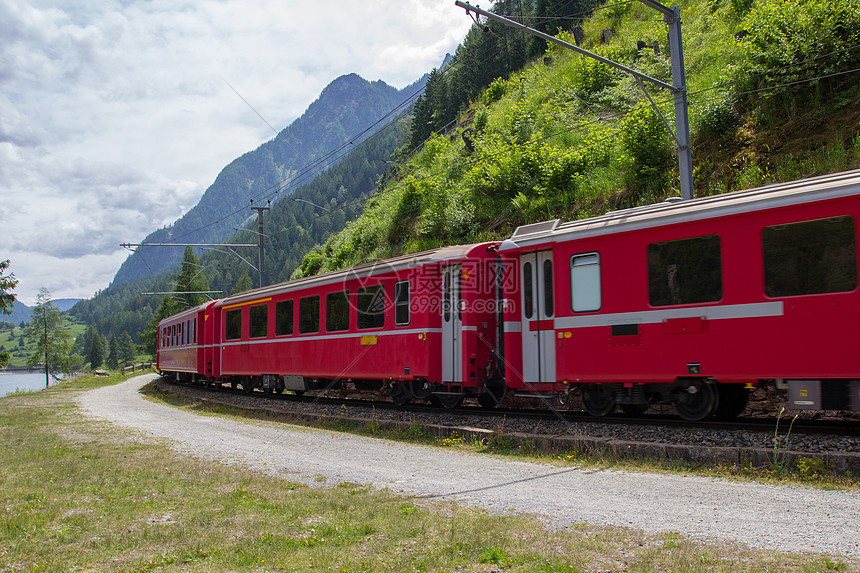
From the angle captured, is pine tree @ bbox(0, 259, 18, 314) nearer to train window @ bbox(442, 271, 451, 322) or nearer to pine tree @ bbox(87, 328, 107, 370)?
train window @ bbox(442, 271, 451, 322)

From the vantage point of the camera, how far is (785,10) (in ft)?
58.5

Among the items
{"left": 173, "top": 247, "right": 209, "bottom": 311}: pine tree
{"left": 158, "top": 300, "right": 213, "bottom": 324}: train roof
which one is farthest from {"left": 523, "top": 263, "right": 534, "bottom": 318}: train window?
{"left": 173, "top": 247, "right": 209, "bottom": 311}: pine tree

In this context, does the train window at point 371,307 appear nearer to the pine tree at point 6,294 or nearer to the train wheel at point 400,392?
the train wheel at point 400,392

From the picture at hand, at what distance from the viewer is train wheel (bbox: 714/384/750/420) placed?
9.58 metres

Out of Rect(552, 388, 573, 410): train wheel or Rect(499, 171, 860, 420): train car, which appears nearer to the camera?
Rect(499, 171, 860, 420): train car

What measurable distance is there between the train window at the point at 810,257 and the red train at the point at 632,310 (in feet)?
0.06

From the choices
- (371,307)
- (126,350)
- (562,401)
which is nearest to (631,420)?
(562,401)

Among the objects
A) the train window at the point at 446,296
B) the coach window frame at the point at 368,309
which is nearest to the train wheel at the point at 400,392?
the coach window frame at the point at 368,309

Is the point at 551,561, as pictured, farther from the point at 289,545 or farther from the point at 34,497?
the point at 34,497

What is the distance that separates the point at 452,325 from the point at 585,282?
3135 millimetres

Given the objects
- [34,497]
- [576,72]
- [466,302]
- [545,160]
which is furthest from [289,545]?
[576,72]

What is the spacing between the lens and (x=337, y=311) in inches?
618

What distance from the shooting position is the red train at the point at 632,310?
8133 mm

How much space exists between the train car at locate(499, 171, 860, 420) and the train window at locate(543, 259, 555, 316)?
Result: 19 mm
